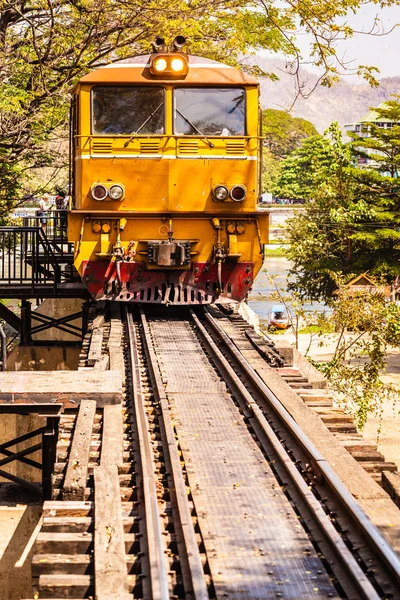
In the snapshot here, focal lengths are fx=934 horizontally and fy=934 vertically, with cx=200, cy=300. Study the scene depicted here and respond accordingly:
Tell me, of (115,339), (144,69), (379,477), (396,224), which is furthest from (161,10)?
(396,224)

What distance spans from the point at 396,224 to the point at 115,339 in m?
28.6

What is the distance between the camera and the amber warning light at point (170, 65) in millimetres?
12508

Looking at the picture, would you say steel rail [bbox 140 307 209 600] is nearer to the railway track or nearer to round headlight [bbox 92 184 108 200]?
the railway track

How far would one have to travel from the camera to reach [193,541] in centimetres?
511

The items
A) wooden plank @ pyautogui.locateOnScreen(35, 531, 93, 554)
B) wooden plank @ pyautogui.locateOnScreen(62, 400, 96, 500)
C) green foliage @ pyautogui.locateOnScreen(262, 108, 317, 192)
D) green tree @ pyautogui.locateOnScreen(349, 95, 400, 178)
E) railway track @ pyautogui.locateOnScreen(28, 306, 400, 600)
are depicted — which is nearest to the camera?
railway track @ pyautogui.locateOnScreen(28, 306, 400, 600)

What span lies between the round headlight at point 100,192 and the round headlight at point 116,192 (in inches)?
2.7

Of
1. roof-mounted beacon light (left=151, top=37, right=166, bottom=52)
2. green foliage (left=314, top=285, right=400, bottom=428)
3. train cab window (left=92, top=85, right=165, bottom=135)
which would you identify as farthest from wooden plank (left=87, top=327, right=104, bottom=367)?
green foliage (left=314, top=285, right=400, bottom=428)

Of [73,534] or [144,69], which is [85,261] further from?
[73,534]

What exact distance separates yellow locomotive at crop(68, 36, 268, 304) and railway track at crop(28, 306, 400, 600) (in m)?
4.04

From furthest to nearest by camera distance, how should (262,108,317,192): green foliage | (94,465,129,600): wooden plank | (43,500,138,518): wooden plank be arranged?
(262,108,317,192): green foliage < (43,500,138,518): wooden plank < (94,465,129,600): wooden plank

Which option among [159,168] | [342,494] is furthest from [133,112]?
[342,494]

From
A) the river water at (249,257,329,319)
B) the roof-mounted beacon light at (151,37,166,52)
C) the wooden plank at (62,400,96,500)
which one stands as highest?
the roof-mounted beacon light at (151,37,166,52)

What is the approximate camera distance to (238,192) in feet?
41.5

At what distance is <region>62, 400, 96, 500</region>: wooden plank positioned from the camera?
5.88 m
